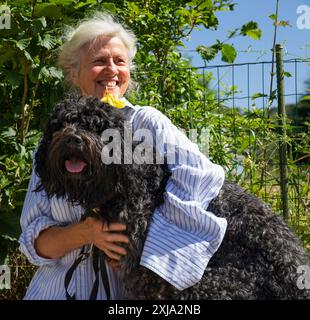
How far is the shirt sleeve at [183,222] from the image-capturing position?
2357 millimetres

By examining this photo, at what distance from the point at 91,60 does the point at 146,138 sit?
609 millimetres

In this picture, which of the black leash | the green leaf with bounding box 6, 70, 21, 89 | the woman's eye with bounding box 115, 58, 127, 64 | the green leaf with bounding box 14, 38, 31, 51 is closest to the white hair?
the woman's eye with bounding box 115, 58, 127, 64

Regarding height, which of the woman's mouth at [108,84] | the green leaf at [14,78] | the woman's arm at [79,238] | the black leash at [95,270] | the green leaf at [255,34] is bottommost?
the black leash at [95,270]

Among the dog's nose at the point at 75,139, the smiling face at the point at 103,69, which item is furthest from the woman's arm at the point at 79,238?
the smiling face at the point at 103,69

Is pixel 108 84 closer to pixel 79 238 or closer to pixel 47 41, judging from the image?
pixel 79 238

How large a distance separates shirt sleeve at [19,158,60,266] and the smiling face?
0.51 m

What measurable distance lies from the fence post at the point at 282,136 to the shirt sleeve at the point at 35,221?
2.17 m

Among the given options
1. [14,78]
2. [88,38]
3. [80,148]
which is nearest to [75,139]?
[80,148]

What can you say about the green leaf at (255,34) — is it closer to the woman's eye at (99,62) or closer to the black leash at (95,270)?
the woman's eye at (99,62)

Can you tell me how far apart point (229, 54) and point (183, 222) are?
103 inches

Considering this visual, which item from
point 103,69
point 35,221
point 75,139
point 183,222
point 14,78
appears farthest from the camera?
point 14,78

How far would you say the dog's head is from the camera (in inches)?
89.0

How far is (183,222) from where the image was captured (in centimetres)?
240

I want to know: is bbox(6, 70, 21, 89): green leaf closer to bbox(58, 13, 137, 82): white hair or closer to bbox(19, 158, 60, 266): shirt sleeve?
bbox(58, 13, 137, 82): white hair
